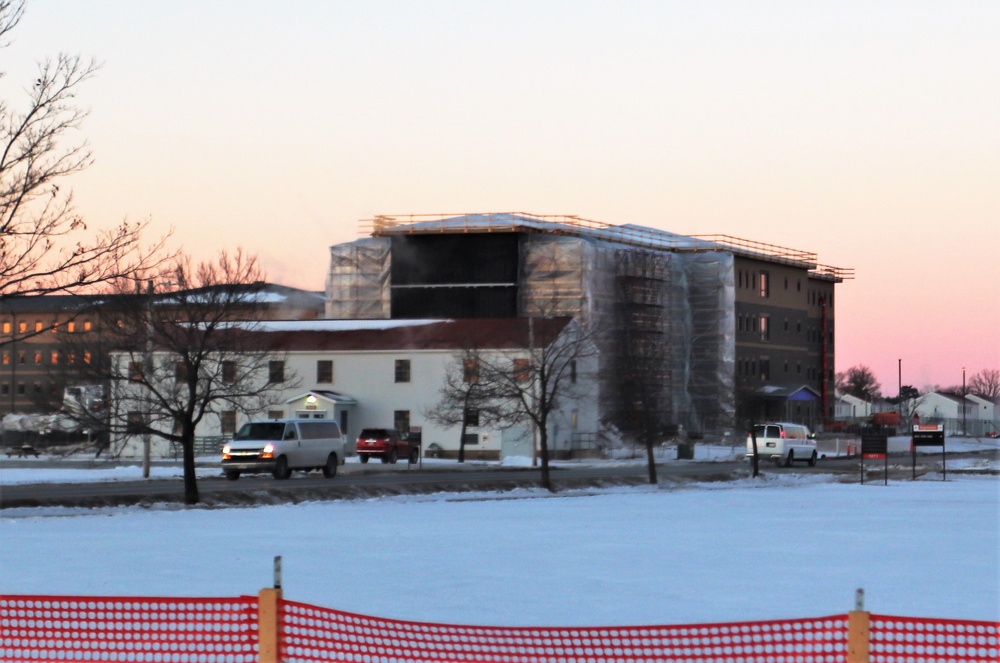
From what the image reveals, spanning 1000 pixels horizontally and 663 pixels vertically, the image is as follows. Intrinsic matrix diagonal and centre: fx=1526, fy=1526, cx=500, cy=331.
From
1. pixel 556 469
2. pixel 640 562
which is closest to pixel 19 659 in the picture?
pixel 640 562

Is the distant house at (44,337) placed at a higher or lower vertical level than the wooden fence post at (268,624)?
higher

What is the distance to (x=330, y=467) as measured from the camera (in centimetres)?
5062

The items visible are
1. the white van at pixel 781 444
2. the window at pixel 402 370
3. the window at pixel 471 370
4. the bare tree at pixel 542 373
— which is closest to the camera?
the bare tree at pixel 542 373

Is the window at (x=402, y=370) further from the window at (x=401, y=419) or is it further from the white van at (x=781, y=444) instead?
the white van at (x=781, y=444)

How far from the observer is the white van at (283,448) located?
47812mm

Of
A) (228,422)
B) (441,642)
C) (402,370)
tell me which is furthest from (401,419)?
(441,642)

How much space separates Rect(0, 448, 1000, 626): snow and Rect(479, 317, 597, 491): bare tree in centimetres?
875

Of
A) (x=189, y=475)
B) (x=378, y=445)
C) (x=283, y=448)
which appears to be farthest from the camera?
(x=378, y=445)

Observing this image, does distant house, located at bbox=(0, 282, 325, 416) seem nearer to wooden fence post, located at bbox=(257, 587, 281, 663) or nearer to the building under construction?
the building under construction

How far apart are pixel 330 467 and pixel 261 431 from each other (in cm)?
283

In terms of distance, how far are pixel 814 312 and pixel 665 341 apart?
95.0 feet

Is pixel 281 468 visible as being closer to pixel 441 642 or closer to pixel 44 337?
pixel 441 642

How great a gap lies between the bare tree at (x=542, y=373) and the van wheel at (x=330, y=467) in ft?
19.0

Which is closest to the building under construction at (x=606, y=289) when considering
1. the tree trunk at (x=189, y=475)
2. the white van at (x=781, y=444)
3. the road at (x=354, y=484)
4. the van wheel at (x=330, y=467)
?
the white van at (x=781, y=444)
